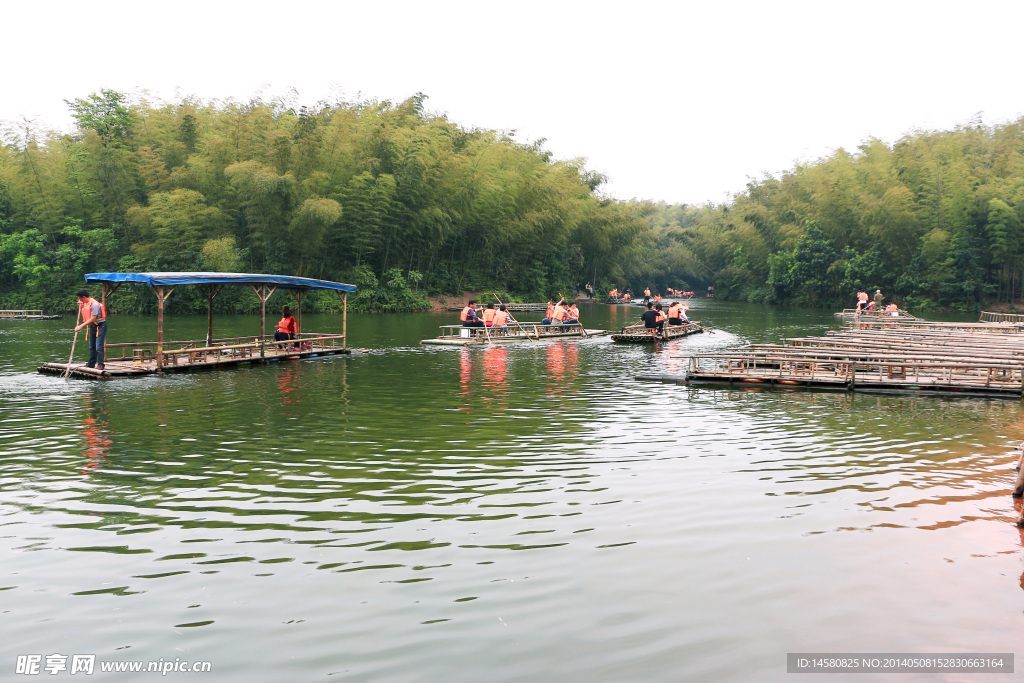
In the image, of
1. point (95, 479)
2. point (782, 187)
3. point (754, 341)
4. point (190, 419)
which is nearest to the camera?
point (95, 479)

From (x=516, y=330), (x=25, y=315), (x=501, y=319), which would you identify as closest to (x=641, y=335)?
(x=516, y=330)

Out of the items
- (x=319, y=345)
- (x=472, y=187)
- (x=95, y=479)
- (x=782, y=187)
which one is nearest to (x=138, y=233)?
(x=472, y=187)

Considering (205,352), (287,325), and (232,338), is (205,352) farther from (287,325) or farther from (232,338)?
(287,325)

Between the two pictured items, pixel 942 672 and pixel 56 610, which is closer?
pixel 942 672

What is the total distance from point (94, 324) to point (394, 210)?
3598 cm

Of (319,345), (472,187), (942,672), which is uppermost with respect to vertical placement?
(472,187)

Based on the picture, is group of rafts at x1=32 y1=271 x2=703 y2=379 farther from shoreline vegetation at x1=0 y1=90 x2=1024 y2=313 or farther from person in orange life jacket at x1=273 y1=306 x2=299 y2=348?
shoreline vegetation at x1=0 y1=90 x2=1024 y2=313

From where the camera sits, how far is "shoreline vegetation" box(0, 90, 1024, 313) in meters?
49.0

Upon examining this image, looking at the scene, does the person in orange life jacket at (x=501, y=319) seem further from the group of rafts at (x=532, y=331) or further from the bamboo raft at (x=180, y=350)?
the bamboo raft at (x=180, y=350)

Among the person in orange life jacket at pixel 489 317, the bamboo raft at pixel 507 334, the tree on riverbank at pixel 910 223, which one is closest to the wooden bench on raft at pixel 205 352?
the bamboo raft at pixel 507 334

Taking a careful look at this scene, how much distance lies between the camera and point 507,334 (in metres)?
30.4

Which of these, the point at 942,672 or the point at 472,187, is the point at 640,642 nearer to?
the point at 942,672

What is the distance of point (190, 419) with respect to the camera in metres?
12.8

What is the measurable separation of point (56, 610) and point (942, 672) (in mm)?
6149
